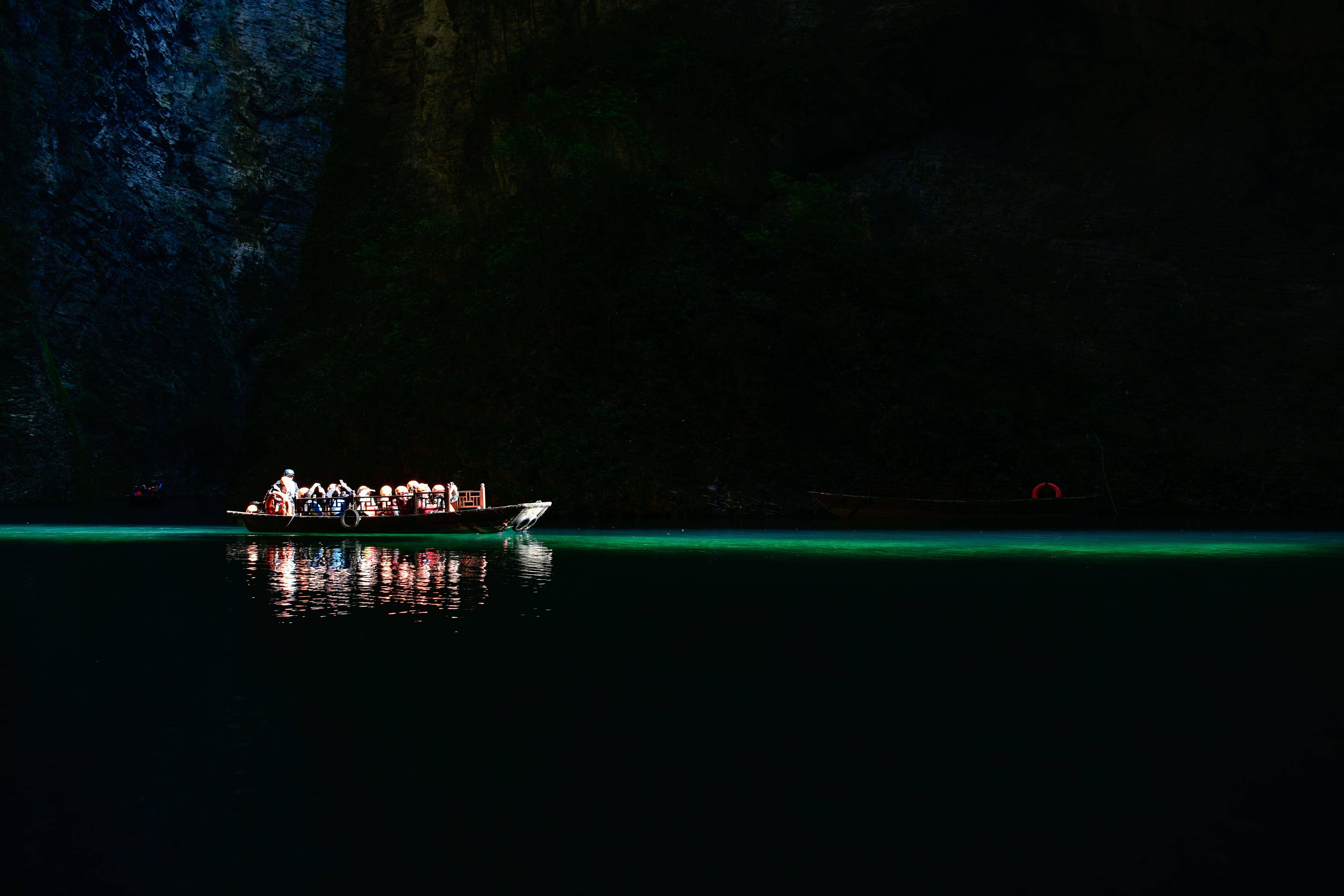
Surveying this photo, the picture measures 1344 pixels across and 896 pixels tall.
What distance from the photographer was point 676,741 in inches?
307

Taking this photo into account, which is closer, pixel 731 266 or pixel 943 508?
pixel 943 508

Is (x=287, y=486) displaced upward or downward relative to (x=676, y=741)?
upward

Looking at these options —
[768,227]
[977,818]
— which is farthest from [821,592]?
[768,227]

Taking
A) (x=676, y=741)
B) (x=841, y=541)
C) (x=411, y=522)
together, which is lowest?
(x=676, y=741)

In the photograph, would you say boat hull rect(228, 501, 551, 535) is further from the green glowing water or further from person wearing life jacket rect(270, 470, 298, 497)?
person wearing life jacket rect(270, 470, 298, 497)

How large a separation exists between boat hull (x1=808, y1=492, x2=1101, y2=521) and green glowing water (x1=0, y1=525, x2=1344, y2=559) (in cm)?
541

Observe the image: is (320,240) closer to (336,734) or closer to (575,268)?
(575,268)

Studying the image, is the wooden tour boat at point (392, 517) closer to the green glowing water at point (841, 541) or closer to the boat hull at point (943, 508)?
the green glowing water at point (841, 541)

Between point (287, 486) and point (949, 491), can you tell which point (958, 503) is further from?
point (287, 486)

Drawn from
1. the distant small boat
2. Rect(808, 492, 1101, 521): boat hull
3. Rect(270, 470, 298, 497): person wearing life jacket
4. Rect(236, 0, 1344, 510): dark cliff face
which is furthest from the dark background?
Rect(270, 470, 298, 497): person wearing life jacket

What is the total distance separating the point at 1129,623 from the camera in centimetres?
1314

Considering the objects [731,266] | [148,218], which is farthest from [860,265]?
[148,218]

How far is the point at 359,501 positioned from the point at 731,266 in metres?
20.6

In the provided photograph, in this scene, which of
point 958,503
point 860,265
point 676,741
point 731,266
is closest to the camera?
point 676,741
